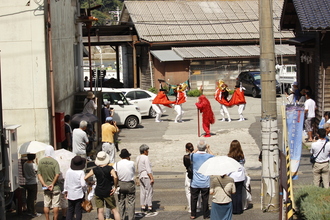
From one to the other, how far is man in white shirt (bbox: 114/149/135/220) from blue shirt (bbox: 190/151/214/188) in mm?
1198

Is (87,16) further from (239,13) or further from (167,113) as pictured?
(239,13)

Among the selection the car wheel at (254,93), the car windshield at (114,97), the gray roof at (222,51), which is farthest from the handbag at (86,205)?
the gray roof at (222,51)

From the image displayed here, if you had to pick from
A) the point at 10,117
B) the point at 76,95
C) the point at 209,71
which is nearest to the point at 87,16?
the point at 76,95

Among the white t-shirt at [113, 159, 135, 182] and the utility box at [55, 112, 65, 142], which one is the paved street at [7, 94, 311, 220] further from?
the utility box at [55, 112, 65, 142]

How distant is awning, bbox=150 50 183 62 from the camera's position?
3628cm

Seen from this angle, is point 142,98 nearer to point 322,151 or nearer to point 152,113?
point 152,113

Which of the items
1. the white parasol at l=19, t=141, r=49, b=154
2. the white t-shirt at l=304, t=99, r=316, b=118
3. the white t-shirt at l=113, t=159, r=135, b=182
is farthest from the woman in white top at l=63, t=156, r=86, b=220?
the white t-shirt at l=304, t=99, r=316, b=118

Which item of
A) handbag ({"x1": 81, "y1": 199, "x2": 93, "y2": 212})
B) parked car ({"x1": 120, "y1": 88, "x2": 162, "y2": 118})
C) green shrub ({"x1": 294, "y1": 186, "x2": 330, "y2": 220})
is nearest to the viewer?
green shrub ({"x1": 294, "y1": 186, "x2": 330, "y2": 220})

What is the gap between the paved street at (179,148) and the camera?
37.9 ft

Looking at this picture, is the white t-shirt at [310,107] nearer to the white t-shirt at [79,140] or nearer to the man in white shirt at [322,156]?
the man in white shirt at [322,156]

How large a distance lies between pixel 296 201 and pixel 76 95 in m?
12.2

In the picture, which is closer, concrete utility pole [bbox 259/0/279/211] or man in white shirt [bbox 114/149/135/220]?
man in white shirt [bbox 114/149/135/220]

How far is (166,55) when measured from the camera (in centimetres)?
3709

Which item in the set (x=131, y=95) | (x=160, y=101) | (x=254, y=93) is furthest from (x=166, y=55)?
(x=160, y=101)
